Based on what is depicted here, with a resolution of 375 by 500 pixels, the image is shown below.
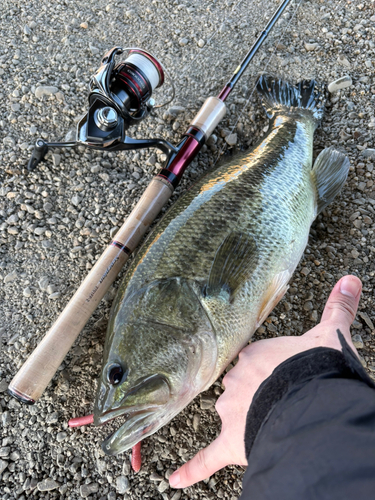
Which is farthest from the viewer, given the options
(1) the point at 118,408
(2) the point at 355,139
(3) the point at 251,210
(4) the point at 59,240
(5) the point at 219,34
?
(5) the point at 219,34

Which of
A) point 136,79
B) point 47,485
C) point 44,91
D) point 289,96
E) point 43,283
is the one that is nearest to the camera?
point 47,485

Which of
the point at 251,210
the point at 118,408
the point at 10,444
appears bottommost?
the point at 10,444

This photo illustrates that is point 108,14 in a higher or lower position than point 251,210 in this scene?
higher

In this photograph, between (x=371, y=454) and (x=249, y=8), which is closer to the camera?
(x=371, y=454)

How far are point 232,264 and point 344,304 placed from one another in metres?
0.72

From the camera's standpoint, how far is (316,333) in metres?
1.97

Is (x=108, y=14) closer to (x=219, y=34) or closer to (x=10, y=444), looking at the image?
(x=219, y=34)

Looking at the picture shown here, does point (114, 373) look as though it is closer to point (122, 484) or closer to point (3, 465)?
point (122, 484)

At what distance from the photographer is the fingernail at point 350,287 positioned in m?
2.09

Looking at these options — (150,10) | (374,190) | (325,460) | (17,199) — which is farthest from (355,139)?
(17,199)

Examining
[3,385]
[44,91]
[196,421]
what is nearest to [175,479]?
[196,421]

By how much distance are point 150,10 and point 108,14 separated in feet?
1.42

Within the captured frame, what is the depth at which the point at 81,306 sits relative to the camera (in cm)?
210

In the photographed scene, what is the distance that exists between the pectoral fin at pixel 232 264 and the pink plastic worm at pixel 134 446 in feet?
3.45
